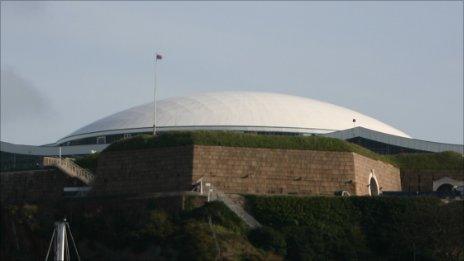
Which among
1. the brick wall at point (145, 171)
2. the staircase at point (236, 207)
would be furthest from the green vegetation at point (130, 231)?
the brick wall at point (145, 171)

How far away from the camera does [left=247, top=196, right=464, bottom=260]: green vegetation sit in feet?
248

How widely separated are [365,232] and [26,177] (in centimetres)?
2028

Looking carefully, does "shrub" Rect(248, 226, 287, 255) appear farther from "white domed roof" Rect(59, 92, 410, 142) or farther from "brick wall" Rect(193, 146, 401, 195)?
"white domed roof" Rect(59, 92, 410, 142)

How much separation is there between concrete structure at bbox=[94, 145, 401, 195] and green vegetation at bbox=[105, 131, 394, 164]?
0.33 metres

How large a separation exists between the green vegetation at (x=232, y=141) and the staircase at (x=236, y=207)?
12.0 feet

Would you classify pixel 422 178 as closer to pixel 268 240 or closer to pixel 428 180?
pixel 428 180

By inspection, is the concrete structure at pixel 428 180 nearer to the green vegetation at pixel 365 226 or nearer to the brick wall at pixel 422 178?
the brick wall at pixel 422 178

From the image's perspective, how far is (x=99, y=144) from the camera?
93.6m

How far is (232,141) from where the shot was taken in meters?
80.4

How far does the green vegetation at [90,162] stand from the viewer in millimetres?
84875

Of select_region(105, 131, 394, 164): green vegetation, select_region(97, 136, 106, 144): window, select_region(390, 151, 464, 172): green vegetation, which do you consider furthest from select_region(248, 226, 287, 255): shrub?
select_region(97, 136, 106, 144): window

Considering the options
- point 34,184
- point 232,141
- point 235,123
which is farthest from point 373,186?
point 34,184

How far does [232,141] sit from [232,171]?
183 centimetres

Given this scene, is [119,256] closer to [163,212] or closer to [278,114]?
[163,212]
